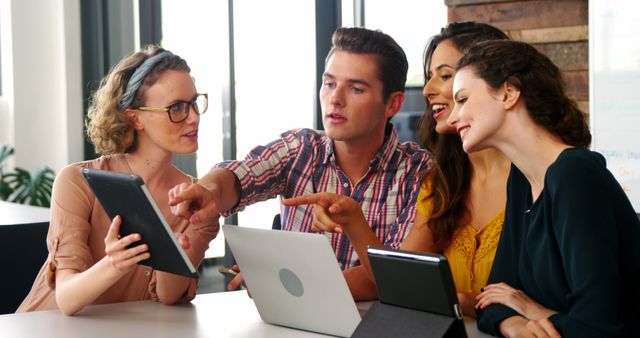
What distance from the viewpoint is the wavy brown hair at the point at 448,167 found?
2.55 meters

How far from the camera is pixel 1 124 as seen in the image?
19.3 ft

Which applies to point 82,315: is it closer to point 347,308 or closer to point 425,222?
point 347,308

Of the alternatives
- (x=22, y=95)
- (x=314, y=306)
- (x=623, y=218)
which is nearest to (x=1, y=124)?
(x=22, y=95)

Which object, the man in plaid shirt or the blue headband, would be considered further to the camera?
the man in plaid shirt

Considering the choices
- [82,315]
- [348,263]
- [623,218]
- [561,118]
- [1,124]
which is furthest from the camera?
[1,124]

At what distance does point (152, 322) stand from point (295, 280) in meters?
0.38

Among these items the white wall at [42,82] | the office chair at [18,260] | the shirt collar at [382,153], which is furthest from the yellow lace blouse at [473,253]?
the white wall at [42,82]

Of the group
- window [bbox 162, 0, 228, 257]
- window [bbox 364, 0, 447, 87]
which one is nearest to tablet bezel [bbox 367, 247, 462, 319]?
window [bbox 364, 0, 447, 87]

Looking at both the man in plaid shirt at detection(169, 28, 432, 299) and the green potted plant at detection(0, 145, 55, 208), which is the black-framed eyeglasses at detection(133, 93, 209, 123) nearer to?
the man in plaid shirt at detection(169, 28, 432, 299)

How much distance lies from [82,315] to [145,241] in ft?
1.06

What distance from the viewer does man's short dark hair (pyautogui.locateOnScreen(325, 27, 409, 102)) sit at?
284 centimetres

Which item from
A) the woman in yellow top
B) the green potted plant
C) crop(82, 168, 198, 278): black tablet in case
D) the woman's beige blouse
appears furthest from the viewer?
the green potted plant

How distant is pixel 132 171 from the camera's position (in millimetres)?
2607

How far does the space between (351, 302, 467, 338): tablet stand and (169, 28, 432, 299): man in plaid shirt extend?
0.84 m
